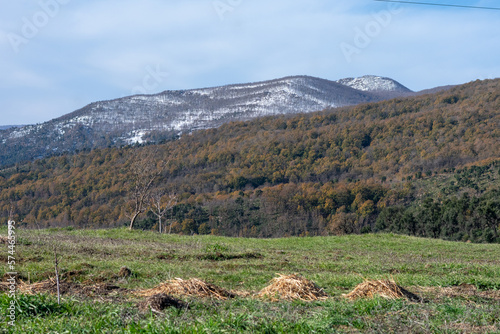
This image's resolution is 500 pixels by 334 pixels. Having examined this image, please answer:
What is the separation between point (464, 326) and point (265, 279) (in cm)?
448

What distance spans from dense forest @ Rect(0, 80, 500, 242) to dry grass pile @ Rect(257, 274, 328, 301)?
→ 2125 centimetres

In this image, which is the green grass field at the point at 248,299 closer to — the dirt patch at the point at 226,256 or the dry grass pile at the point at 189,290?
the dirt patch at the point at 226,256

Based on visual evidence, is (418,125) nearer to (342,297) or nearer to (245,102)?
(342,297)

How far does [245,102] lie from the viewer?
152375 millimetres

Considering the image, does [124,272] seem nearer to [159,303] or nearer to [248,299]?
[248,299]

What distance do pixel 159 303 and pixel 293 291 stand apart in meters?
2.30

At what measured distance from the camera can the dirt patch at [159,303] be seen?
5652 millimetres

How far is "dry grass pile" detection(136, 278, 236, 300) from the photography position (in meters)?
6.86

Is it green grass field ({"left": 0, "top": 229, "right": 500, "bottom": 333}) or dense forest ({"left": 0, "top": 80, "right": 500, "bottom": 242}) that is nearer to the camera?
green grass field ({"left": 0, "top": 229, "right": 500, "bottom": 333})

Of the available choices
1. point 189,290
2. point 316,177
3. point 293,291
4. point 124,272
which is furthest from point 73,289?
point 316,177

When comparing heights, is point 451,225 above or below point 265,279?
below

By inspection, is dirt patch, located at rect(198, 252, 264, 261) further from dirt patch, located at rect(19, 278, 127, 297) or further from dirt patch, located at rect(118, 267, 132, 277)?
dirt patch, located at rect(19, 278, 127, 297)

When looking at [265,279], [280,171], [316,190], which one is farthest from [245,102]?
[265,279]

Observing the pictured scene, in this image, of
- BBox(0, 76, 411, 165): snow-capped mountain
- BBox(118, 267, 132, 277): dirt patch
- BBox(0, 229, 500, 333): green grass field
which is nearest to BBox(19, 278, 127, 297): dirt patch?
BBox(0, 229, 500, 333): green grass field
